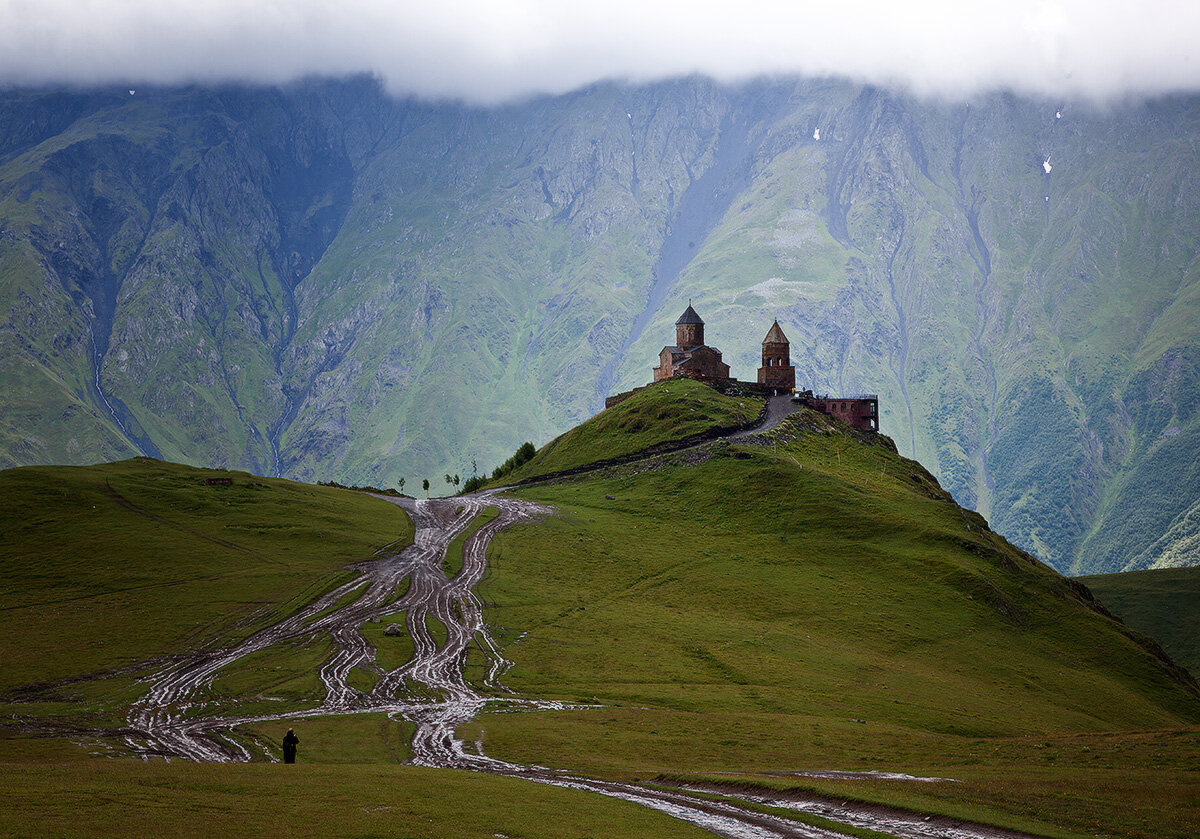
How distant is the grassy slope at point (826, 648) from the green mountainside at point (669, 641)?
1.24ft

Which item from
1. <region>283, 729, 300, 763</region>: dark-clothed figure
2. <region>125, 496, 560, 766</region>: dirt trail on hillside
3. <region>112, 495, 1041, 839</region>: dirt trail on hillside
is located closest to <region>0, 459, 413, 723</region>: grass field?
<region>125, 496, 560, 766</region>: dirt trail on hillside

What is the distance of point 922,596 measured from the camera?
5167 inches

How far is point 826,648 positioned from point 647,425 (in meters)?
78.4

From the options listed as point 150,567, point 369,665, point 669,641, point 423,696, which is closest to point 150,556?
point 150,567

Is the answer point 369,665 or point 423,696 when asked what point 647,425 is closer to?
point 369,665

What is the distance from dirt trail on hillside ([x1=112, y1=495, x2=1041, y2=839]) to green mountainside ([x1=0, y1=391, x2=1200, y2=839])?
206 cm

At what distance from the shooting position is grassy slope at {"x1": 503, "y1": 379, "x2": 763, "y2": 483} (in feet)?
598

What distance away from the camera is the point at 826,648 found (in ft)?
372

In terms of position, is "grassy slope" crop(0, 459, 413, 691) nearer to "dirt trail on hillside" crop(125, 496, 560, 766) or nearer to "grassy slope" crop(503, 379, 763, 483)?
"dirt trail on hillside" crop(125, 496, 560, 766)

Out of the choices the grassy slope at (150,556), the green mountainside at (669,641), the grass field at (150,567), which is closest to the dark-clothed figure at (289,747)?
the green mountainside at (669,641)

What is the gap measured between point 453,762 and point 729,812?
21.0m

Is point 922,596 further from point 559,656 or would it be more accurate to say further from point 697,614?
point 559,656

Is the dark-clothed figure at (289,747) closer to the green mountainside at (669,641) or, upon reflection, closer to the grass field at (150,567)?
the green mountainside at (669,641)

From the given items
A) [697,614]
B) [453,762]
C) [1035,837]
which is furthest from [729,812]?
[697,614]
